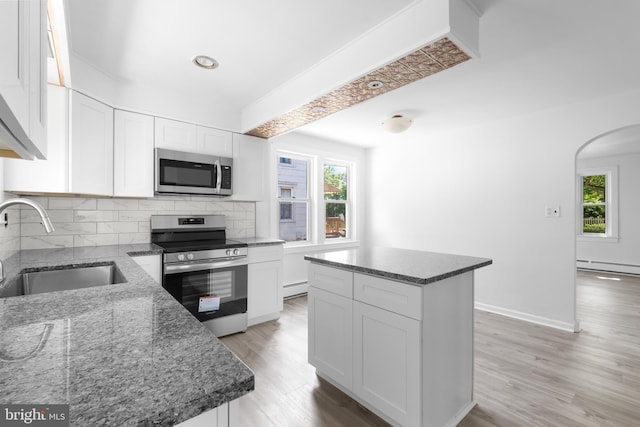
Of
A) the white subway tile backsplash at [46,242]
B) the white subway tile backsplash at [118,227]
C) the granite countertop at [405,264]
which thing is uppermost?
the white subway tile backsplash at [118,227]

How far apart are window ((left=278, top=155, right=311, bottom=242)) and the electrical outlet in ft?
9.91

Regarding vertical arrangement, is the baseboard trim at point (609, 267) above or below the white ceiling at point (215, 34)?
below

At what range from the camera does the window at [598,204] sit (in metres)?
6.05

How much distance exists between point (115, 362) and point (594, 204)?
8498mm

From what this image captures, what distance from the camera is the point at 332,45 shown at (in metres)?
2.14

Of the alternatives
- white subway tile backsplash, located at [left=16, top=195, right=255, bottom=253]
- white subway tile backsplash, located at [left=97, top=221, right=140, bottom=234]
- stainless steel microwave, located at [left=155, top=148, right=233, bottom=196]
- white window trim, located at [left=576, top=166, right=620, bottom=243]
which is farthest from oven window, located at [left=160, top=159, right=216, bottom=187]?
white window trim, located at [left=576, top=166, right=620, bottom=243]

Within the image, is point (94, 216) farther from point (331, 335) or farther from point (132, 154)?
point (331, 335)

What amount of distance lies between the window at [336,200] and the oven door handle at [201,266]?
82.5 inches

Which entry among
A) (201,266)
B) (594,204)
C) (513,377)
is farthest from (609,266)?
(201,266)

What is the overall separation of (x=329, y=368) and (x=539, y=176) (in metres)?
3.17

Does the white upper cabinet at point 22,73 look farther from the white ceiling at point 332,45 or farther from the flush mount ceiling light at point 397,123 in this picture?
the flush mount ceiling light at point 397,123

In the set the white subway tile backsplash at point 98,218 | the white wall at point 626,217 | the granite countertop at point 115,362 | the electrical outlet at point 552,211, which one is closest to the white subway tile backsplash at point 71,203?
the white subway tile backsplash at point 98,218

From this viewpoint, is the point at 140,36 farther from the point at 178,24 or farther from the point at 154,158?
the point at 154,158

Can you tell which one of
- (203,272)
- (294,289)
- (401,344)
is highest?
(203,272)
